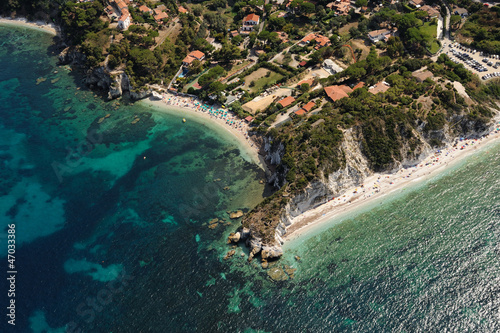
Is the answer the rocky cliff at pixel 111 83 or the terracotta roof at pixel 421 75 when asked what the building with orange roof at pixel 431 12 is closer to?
the terracotta roof at pixel 421 75

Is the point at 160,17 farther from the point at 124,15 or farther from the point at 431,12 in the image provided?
the point at 431,12

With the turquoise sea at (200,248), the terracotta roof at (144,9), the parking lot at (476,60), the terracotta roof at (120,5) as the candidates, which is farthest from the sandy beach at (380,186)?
the terracotta roof at (120,5)

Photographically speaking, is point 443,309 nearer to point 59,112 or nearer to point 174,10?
point 59,112

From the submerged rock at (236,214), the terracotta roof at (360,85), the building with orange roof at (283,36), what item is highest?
the building with orange roof at (283,36)

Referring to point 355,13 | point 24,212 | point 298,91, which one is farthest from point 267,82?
point 24,212

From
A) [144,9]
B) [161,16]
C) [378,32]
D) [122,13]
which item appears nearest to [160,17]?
[161,16]

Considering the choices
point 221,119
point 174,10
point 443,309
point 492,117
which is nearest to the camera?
point 443,309

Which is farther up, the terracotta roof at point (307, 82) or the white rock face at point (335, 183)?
the terracotta roof at point (307, 82)
